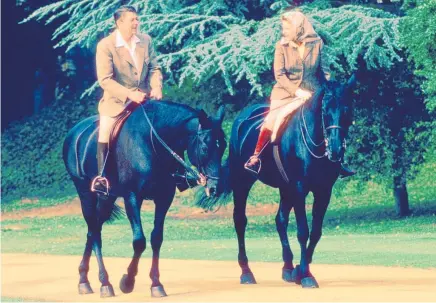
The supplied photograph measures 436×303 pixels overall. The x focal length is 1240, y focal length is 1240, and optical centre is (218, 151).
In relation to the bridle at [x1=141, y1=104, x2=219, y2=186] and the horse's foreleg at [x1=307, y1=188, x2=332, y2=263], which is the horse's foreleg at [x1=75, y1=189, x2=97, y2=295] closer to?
the bridle at [x1=141, y1=104, x2=219, y2=186]

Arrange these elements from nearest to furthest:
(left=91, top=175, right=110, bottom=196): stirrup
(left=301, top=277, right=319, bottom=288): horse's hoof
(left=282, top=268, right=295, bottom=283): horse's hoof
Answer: (left=301, top=277, right=319, bottom=288): horse's hoof, (left=91, top=175, right=110, bottom=196): stirrup, (left=282, top=268, right=295, bottom=283): horse's hoof

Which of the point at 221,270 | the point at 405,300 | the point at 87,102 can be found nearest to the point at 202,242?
the point at 221,270

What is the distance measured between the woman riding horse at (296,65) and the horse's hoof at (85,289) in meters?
2.57

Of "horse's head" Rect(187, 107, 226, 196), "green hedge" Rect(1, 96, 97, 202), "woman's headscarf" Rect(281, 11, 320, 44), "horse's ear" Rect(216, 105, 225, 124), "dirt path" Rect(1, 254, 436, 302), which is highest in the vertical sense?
"woman's headscarf" Rect(281, 11, 320, 44)

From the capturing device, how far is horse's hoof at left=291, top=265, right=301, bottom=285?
13234mm

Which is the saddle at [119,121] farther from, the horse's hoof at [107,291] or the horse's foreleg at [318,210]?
the horse's foreleg at [318,210]

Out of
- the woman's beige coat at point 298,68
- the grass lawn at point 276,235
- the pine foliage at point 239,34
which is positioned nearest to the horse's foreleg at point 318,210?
the woman's beige coat at point 298,68

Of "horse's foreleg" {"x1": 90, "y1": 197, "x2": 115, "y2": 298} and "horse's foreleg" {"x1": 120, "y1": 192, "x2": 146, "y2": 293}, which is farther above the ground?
"horse's foreleg" {"x1": 120, "y1": 192, "x2": 146, "y2": 293}

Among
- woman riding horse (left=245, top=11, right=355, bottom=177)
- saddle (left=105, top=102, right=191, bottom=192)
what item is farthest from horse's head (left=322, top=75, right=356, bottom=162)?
saddle (left=105, top=102, right=191, bottom=192)

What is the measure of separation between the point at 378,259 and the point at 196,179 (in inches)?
219

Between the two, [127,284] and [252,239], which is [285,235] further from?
[252,239]

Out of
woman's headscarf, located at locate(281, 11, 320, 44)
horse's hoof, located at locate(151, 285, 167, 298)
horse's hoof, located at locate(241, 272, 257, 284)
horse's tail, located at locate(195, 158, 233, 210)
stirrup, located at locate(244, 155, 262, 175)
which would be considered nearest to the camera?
horse's hoof, located at locate(151, 285, 167, 298)

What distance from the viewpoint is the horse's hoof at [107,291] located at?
12781 millimetres

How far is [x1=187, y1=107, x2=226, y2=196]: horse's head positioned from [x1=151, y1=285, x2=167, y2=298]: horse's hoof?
1180 mm
